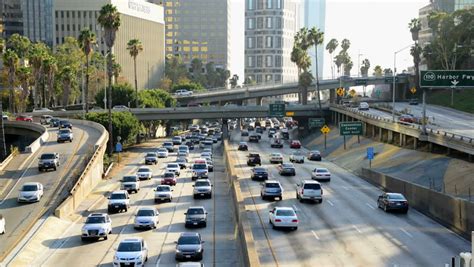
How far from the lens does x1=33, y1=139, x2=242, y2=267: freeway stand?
3303 centimetres

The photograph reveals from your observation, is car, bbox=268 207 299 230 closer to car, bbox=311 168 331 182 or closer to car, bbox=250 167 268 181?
car, bbox=311 168 331 182

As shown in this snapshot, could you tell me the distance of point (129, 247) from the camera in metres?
30.7

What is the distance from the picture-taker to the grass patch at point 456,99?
113m

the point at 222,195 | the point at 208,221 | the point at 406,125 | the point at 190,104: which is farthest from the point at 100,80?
the point at 208,221

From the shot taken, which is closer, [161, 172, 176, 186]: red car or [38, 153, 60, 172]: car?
[38, 153, 60, 172]: car

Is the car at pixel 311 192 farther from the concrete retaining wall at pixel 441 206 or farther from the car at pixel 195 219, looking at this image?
the car at pixel 195 219

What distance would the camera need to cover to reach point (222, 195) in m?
56.5

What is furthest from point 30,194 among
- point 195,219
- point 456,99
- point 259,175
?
point 456,99

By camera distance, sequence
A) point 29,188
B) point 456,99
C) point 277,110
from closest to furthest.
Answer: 1. point 29,188
2. point 277,110
3. point 456,99

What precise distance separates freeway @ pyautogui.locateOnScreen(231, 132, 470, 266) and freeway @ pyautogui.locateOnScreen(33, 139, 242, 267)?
1.83 metres

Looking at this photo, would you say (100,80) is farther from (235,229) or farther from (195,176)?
(235,229)

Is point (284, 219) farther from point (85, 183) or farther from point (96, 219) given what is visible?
point (85, 183)

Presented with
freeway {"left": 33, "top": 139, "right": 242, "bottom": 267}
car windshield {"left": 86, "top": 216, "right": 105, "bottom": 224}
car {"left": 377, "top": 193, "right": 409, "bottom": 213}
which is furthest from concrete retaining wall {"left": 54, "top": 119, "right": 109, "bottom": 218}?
car {"left": 377, "top": 193, "right": 409, "bottom": 213}

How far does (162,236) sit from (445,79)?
29819 mm
